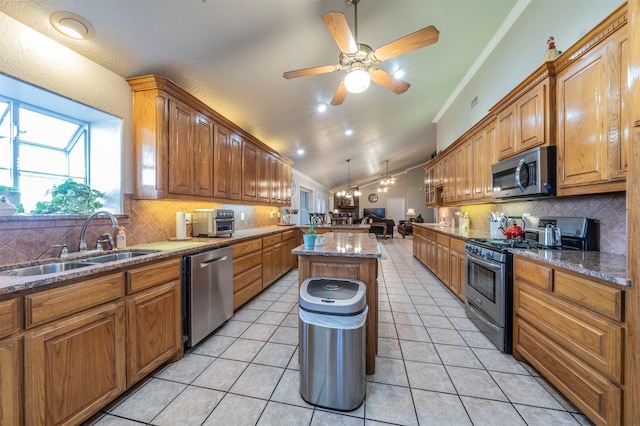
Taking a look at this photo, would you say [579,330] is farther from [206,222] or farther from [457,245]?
[206,222]

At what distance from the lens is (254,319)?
8.57 feet

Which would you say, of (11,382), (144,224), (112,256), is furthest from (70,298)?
(144,224)

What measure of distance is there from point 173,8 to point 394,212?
1297 centimetres

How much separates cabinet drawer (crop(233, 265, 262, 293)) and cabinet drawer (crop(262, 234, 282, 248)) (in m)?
0.35

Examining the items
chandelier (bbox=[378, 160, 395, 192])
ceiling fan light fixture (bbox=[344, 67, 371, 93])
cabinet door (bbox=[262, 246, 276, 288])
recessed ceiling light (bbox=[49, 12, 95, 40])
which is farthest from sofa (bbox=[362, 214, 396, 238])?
recessed ceiling light (bbox=[49, 12, 95, 40])

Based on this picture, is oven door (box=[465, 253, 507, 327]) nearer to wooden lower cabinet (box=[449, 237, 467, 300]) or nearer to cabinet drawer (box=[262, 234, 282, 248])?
wooden lower cabinet (box=[449, 237, 467, 300])

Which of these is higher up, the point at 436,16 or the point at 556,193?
the point at 436,16

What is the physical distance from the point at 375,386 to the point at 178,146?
2586 millimetres

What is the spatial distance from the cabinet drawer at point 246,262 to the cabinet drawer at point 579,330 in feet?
8.72

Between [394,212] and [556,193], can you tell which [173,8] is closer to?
[556,193]

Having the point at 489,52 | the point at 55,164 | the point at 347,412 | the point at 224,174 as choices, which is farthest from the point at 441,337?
the point at 489,52

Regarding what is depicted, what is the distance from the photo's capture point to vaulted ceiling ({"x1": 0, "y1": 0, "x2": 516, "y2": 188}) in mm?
1622

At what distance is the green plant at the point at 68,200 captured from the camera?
66.2 inches

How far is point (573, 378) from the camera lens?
1.38 meters
